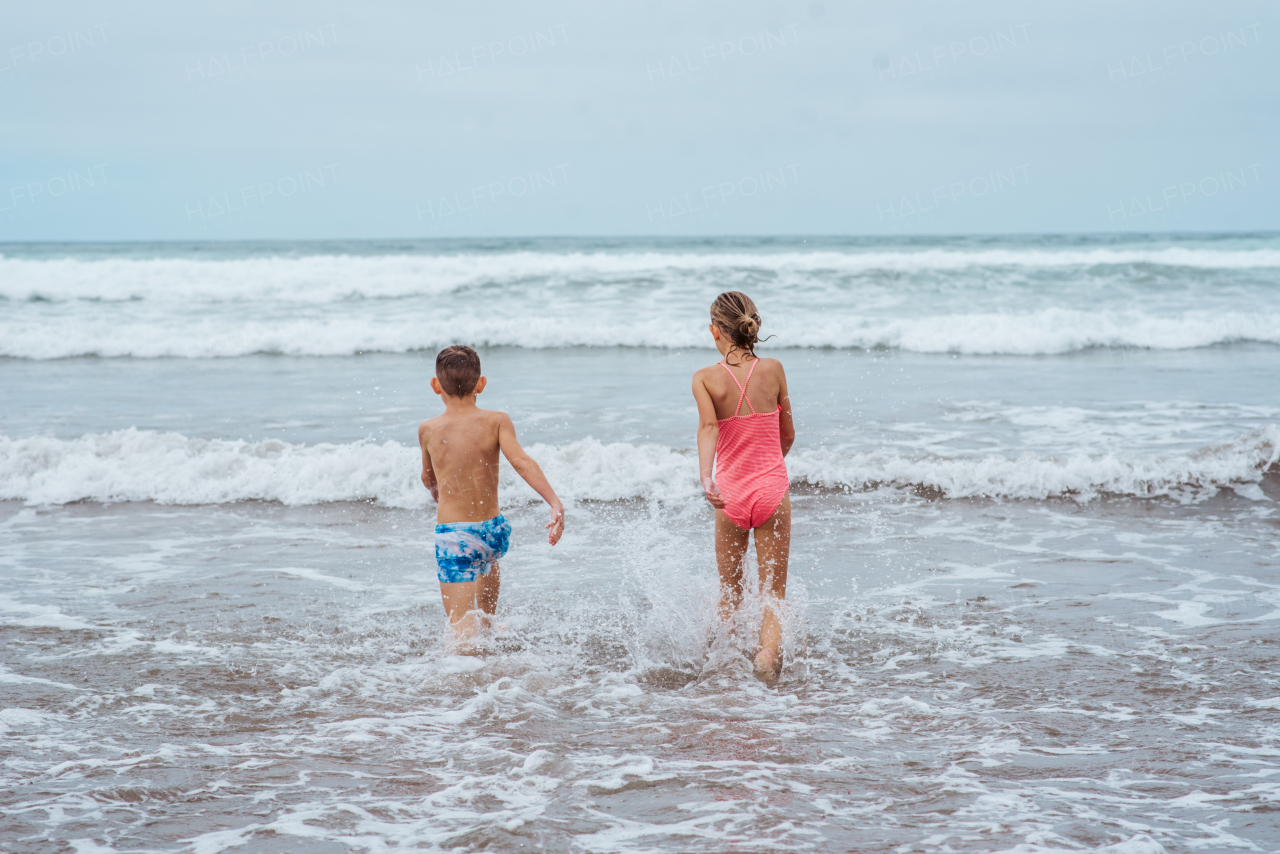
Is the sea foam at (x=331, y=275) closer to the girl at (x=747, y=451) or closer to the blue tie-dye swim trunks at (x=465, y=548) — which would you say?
the blue tie-dye swim trunks at (x=465, y=548)

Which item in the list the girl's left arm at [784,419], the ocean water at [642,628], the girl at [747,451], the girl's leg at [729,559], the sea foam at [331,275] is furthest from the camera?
the sea foam at [331,275]

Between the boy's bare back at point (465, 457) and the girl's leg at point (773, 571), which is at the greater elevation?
the boy's bare back at point (465, 457)

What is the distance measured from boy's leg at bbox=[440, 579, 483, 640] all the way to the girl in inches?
49.4

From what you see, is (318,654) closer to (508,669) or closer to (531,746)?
(508,669)

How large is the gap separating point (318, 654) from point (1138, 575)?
4.89 metres

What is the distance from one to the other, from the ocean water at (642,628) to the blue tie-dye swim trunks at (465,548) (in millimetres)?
449

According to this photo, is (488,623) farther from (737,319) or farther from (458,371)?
(737,319)

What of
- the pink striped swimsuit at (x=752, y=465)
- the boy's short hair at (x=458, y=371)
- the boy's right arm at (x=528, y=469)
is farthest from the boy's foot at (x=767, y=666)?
the boy's short hair at (x=458, y=371)

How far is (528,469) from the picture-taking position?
436 centimetres

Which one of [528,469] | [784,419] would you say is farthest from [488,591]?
[784,419]

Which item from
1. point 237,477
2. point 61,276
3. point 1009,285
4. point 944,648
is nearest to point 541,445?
point 237,477

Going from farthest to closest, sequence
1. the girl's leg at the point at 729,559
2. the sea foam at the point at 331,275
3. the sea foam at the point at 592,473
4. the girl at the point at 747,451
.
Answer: the sea foam at the point at 331,275, the sea foam at the point at 592,473, the girl's leg at the point at 729,559, the girl at the point at 747,451

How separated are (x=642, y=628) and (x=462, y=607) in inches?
40.5

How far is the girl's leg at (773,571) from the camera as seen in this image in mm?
4457
